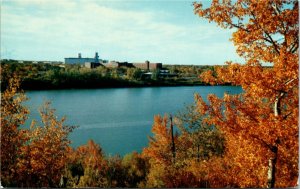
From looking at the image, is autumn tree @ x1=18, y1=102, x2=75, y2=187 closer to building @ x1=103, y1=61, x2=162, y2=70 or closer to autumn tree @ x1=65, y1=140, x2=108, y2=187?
autumn tree @ x1=65, y1=140, x2=108, y2=187

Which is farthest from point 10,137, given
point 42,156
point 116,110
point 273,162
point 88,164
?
point 116,110

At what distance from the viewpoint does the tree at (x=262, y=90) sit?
10.8ft

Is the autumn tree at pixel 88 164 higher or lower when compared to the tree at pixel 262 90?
lower

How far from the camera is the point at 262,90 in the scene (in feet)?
10.8

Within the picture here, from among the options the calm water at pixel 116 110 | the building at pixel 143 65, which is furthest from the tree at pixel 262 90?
the building at pixel 143 65

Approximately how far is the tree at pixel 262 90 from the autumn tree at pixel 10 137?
3102 millimetres

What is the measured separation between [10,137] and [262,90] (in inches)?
149

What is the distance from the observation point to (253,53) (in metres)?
3.64

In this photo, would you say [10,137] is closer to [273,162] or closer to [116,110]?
[273,162]

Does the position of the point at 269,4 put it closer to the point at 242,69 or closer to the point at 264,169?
the point at 242,69

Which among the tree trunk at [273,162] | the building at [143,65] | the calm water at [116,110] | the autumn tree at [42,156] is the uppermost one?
the building at [143,65]

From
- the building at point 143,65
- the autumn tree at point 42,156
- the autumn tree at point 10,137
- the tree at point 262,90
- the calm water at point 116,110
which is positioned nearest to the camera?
the tree at point 262,90

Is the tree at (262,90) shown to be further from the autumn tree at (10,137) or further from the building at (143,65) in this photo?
the building at (143,65)

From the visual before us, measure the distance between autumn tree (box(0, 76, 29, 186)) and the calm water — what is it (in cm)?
761
